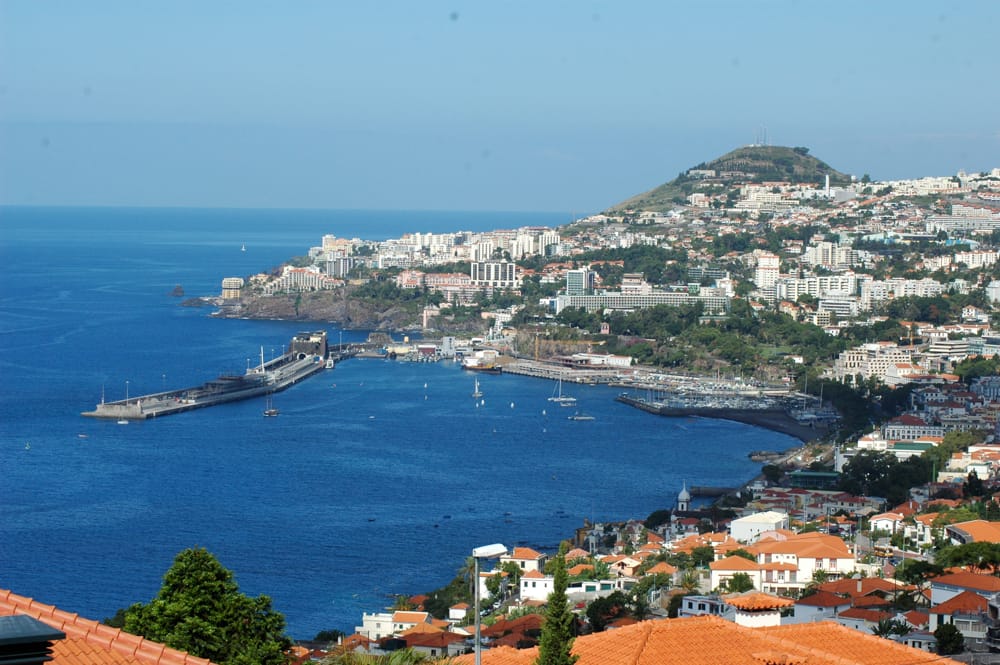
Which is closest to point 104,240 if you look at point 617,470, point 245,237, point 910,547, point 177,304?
point 245,237

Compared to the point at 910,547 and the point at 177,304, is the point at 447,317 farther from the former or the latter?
the point at 910,547

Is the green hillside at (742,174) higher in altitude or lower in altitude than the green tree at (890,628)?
higher

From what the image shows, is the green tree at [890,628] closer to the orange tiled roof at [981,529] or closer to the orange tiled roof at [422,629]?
the orange tiled roof at [422,629]

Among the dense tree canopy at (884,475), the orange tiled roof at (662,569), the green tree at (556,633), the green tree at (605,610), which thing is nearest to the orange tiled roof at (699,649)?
the green tree at (556,633)

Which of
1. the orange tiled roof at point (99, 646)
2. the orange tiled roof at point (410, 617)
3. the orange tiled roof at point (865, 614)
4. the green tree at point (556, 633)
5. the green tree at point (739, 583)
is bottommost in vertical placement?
the orange tiled roof at point (410, 617)

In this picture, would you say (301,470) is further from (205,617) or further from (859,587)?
(205,617)

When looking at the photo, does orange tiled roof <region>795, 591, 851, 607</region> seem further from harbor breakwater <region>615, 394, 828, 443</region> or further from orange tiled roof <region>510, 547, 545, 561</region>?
harbor breakwater <region>615, 394, 828, 443</region>

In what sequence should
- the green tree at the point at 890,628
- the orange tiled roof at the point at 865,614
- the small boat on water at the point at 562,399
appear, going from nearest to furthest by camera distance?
the green tree at the point at 890,628 < the orange tiled roof at the point at 865,614 < the small boat on water at the point at 562,399

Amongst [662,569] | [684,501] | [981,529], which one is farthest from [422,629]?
[684,501]
